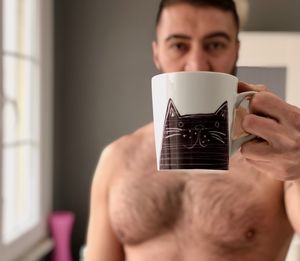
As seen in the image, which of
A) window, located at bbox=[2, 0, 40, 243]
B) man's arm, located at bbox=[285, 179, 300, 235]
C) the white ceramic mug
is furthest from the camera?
window, located at bbox=[2, 0, 40, 243]

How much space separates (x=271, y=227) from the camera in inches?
20.3

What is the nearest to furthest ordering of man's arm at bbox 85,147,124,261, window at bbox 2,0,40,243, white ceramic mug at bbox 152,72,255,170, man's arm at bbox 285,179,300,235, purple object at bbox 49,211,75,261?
white ceramic mug at bbox 152,72,255,170 < man's arm at bbox 285,179,300,235 < man's arm at bbox 85,147,124,261 < window at bbox 2,0,40,243 < purple object at bbox 49,211,75,261

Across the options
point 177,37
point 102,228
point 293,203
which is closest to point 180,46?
point 177,37

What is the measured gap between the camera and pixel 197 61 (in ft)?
1.43

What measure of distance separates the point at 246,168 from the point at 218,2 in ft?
0.62

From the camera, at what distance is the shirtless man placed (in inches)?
17.3

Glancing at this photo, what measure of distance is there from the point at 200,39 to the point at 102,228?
30 cm

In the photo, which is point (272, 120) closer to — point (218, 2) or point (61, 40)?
point (218, 2)

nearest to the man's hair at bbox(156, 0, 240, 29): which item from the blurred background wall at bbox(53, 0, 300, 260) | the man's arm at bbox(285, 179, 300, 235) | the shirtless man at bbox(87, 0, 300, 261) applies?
the shirtless man at bbox(87, 0, 300, 261)

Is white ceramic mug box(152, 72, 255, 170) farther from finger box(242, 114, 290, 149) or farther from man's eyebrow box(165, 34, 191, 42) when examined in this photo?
man's eyebrow box(165, 34, 191, 42)

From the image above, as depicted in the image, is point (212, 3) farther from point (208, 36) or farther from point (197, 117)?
point (197, 117)

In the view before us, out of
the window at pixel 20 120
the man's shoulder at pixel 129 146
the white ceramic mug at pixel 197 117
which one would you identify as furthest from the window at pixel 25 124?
the white ceramic mug at pixel 197 117

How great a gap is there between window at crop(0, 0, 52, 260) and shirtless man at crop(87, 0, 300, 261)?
0.37 m

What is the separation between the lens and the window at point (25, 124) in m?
0.98
